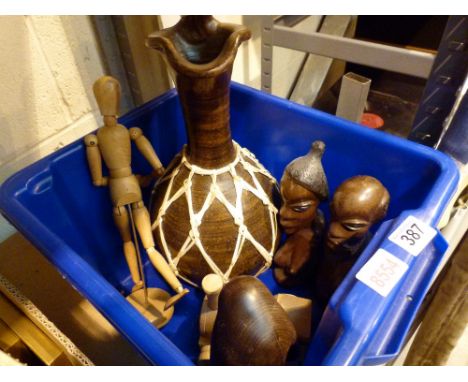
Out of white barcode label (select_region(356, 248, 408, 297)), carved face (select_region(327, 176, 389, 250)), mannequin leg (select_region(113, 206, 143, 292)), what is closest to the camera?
white barcode label (select_region(356, 248, 408, 297))

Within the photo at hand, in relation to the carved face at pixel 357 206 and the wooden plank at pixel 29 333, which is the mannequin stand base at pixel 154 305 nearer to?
the wooden plank at pixel 29 333

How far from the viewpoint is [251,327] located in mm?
392

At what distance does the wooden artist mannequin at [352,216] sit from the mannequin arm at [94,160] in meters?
0.36

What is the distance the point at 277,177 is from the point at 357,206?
10.7 inches

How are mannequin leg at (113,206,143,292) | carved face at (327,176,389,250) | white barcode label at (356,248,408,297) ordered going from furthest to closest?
mannequin leg at (113,206,143,292), carved face at (327,176,389,250), white barcode label at (356,248,408,297)

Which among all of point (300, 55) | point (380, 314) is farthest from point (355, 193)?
point (300, 55)

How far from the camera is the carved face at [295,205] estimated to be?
54cm

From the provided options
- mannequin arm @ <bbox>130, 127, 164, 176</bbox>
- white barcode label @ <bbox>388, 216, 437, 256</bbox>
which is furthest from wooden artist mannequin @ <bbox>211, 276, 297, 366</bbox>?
mannequin arm @ <bbox>130, 127, 164, 176</bbox>

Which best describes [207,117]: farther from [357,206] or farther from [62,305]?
[62,305]

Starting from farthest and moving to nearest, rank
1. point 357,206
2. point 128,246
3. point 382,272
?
point 128,246
point 357,206
point 382,272

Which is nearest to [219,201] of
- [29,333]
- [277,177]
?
[277,177]

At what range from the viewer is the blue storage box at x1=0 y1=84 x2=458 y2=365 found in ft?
1.24

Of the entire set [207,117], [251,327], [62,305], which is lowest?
[62,305]

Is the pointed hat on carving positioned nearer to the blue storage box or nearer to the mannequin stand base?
the blue storage box
